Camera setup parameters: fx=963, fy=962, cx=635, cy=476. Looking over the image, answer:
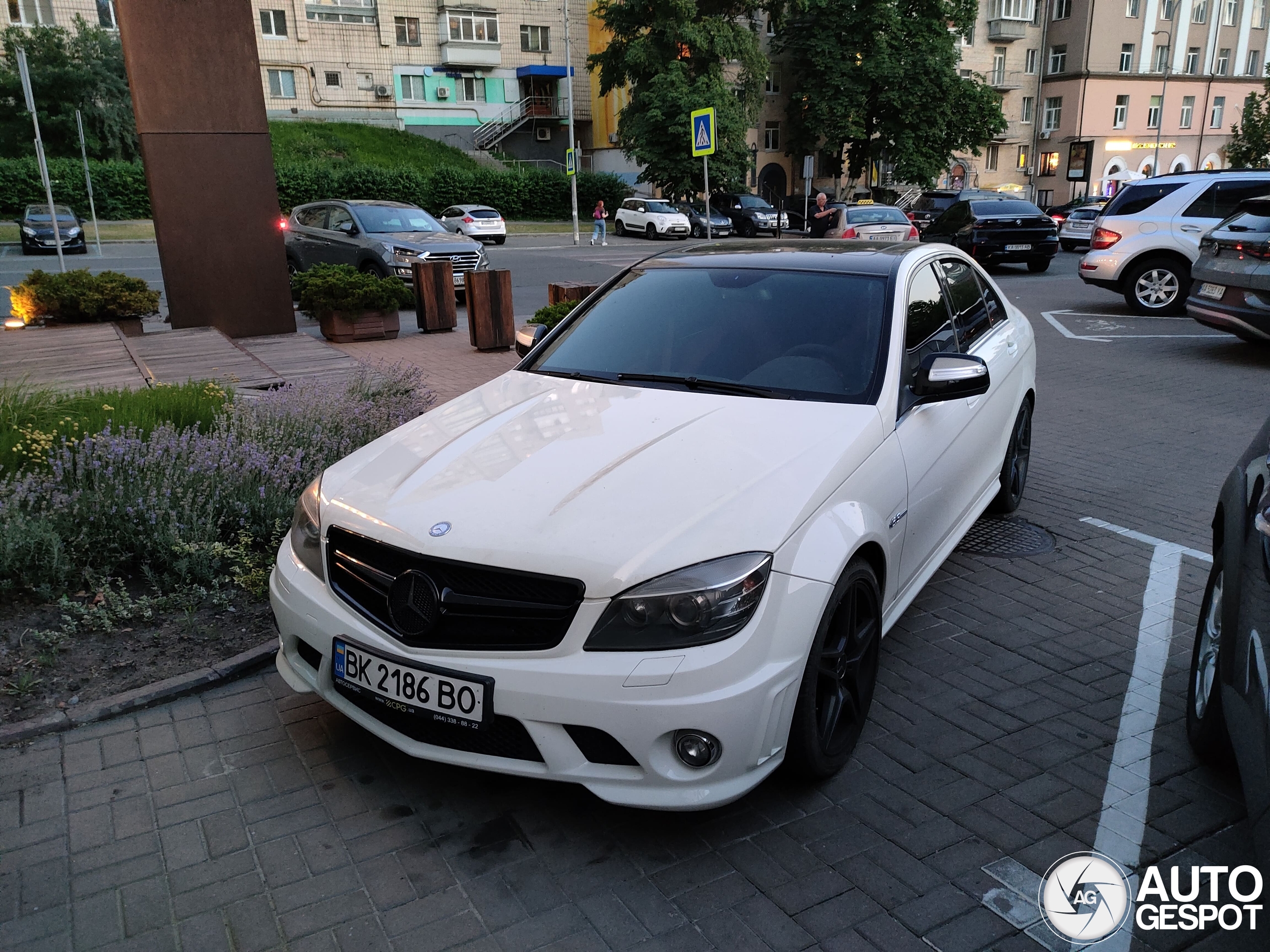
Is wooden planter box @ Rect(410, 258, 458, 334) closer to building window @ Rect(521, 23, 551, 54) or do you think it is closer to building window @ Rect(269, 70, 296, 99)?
building window @ Rect(269, 70, 296, 99)

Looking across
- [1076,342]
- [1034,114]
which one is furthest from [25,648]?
[1034,114]

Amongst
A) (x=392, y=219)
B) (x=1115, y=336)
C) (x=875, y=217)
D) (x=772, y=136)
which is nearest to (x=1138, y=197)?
(x=1115, y=336)

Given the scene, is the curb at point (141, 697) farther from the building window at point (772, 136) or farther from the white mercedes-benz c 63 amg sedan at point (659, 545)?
the building window at point (772, 136)

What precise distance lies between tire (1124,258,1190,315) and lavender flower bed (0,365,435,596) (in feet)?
42.3

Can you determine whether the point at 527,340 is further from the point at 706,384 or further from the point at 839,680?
the point at 839,680

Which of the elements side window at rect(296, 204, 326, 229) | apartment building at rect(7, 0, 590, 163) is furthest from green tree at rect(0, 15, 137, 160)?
side window at rect(296, 204, 326, 229)

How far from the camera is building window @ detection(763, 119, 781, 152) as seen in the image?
5316 centimetres

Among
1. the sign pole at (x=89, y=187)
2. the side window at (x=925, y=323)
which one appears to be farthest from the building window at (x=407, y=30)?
the side window at (x=925, y=323)

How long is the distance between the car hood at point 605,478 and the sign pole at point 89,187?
2458 centimetres

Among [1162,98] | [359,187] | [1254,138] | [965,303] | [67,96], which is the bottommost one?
[965,303]

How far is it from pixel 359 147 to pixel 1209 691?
2022 inches

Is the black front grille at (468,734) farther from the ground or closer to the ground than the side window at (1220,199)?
closer to the ground

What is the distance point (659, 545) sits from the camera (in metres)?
2.72

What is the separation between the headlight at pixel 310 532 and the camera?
10.5 feet
